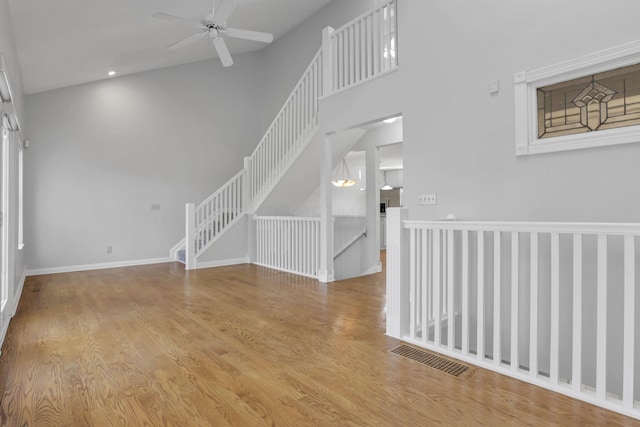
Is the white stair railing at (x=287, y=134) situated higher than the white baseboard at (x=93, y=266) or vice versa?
the white stair railing at (x=287, y=134)

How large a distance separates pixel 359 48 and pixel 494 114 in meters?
2.42

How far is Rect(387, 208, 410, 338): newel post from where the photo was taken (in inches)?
116

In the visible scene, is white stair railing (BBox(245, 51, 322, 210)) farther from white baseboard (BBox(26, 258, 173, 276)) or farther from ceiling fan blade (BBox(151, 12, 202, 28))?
white baseboard (BBox(26, 258, 173, 276))

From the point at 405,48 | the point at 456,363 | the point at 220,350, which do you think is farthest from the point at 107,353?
the point at 405,48

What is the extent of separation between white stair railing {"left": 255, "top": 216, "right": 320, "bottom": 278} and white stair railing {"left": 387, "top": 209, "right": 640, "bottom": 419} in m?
2.49

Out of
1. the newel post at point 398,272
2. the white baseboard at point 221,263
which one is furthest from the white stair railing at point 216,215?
the newel post at point 398,272

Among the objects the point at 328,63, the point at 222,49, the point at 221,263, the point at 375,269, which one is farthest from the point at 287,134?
the point at 375,269

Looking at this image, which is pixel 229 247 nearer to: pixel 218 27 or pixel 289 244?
pixel 289 244

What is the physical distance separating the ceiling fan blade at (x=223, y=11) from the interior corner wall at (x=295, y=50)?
10.5 feet

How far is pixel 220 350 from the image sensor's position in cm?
275

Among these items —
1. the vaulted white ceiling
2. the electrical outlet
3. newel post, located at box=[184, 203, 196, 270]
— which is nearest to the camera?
the electrical outlet

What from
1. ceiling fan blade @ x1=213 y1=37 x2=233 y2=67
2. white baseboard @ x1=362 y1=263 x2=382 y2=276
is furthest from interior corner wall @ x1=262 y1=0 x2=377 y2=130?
white baseboard @ x1=362 y1=263 x2=382 y2=276

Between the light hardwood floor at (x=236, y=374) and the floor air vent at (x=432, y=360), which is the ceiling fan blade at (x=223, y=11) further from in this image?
the floor air vent at (x=432, y=360)

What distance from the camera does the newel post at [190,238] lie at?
6234 millimetres
